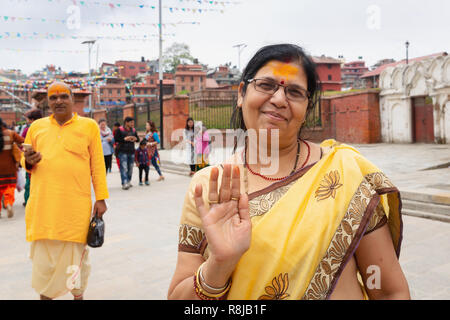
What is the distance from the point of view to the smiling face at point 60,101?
282cm

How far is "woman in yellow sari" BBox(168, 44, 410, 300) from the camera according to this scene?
1.10m

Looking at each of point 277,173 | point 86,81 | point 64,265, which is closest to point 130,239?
point 64,265

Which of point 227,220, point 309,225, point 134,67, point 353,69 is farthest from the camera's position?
point 134,67

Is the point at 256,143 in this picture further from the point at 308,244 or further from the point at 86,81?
the point at 86,81

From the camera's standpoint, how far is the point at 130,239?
4934 millimetres

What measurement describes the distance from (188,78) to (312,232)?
56.7m

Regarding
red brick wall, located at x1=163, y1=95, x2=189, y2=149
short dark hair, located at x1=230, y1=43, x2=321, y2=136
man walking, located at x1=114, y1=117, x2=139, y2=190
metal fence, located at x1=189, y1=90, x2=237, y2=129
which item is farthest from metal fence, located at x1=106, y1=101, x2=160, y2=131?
short dark hair, located at x1=230, y1=43, x2=321, y2=136

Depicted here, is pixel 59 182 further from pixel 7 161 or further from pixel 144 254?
pixel 7 161

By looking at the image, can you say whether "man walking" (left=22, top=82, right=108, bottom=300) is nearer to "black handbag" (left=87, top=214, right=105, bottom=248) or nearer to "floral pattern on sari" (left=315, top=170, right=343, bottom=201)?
"black handbag" (left=87, top=214, right=105, bottom=248)

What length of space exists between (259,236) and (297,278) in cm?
18

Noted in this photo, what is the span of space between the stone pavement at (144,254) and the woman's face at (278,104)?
239 cm

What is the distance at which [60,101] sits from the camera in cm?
282

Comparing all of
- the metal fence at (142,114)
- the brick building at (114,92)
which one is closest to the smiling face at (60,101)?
the metal fence at (142,114)

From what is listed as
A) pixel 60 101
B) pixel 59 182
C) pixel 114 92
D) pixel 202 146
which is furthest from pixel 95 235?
pixel 114 92
